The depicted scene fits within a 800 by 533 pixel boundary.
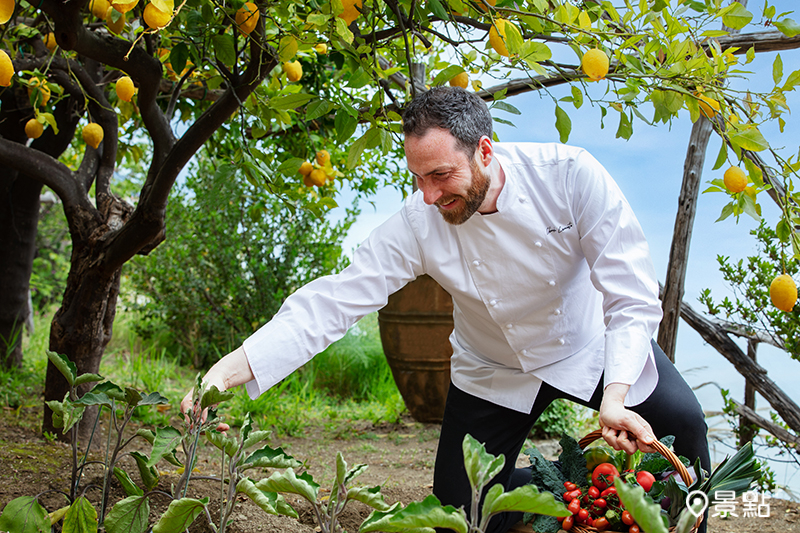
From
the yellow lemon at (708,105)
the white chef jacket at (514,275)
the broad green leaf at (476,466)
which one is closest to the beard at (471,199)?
the white chef jacket at (514,275)

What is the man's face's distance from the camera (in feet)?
5.18

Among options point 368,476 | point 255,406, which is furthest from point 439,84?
point 255,406

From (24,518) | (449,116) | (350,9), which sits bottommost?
(24,518)

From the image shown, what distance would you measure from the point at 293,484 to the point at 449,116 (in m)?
1.00

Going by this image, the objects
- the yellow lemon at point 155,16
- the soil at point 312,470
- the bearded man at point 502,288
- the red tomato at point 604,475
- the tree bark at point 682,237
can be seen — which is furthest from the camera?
the tree bark at point 682,237

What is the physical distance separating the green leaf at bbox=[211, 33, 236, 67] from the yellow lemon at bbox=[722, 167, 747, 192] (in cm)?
139

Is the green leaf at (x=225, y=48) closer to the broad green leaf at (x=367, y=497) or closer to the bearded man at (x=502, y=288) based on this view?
the bearded man at (x=502, y=288)

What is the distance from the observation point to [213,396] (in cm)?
115

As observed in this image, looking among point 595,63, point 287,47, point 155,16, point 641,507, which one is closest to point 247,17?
point 287,47

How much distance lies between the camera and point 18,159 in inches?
96.7

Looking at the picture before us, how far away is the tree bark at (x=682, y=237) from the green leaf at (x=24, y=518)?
104 inches

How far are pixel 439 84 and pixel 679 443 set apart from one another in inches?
46.9

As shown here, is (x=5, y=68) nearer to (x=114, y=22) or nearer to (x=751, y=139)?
(x=114, y=22)

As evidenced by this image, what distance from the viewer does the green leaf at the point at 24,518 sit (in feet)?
4.37
